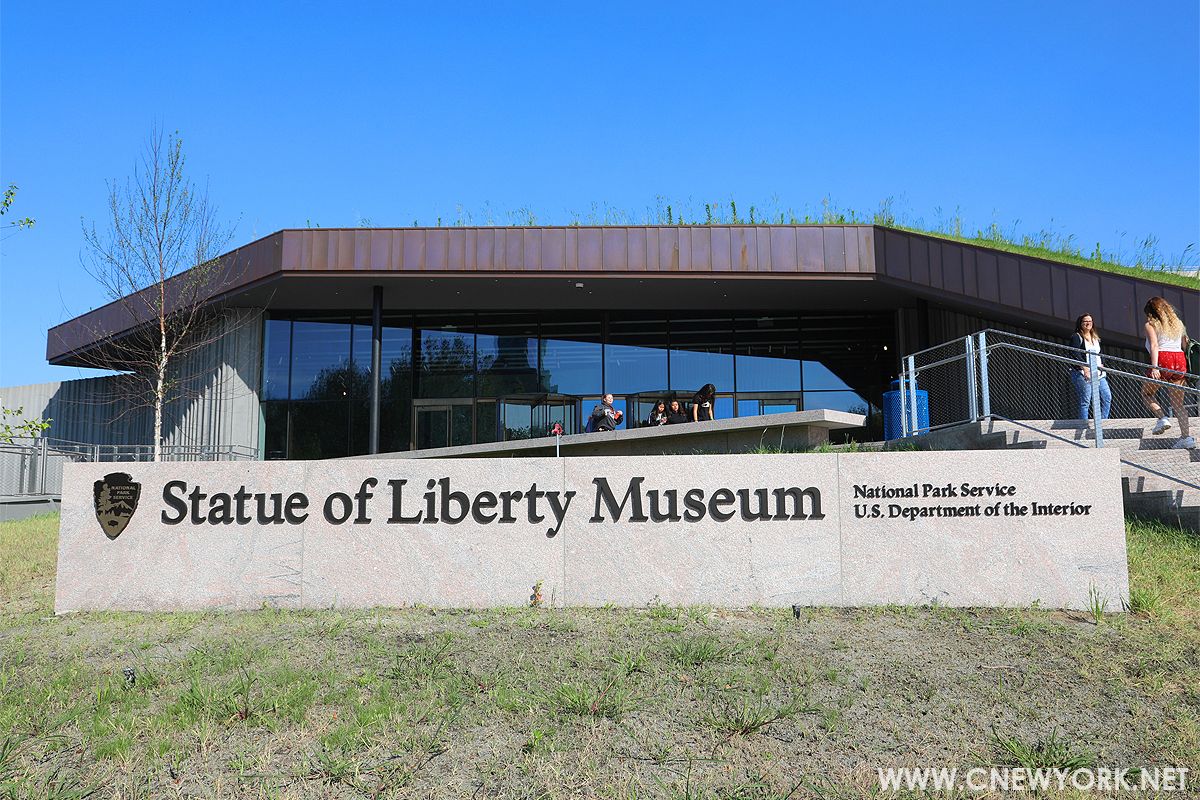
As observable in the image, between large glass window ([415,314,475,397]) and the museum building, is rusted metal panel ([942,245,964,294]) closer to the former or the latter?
the museum building

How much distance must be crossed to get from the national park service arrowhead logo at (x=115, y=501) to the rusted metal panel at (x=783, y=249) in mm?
13089

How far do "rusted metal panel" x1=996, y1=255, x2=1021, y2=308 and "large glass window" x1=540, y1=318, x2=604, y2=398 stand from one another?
30.3 feet

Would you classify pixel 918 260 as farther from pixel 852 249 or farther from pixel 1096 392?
pixel 1096 392

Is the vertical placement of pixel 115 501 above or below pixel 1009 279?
below

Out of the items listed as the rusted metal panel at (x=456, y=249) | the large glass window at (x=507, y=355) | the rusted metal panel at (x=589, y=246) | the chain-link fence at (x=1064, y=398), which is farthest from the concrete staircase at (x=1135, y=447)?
the large glass window at (x=507, y=355)

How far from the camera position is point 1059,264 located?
49.6ft

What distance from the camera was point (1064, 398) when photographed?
46.2 feet

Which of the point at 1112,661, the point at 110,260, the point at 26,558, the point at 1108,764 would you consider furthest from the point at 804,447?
the point at 110,260

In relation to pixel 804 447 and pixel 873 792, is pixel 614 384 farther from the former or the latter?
pixel 873 792

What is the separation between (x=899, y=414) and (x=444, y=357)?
38.0 feet

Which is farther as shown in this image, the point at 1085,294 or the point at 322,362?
the point at 322,362

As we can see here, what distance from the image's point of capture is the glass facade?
70.4ft

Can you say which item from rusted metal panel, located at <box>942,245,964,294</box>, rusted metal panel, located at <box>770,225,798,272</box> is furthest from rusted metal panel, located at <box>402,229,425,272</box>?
rusted metal panel, located at <box>942,245,964,294</box>

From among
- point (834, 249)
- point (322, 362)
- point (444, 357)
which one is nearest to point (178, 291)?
point (322, 362)
